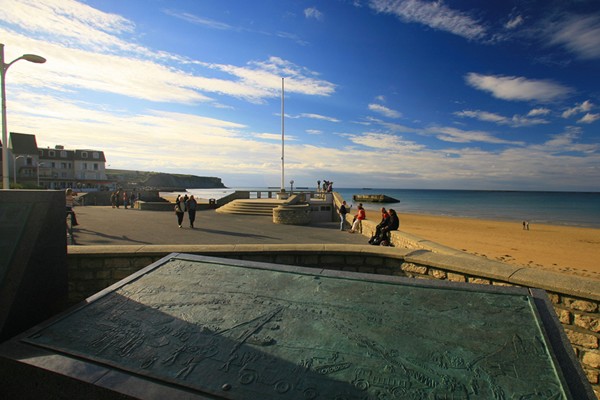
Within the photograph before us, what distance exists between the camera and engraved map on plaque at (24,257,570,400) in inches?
79.3

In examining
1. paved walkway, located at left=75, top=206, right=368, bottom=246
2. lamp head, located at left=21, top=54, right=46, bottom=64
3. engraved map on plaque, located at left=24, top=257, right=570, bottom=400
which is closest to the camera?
engraved map on plaque, located at left=24, top=257, right=570, bottom=400

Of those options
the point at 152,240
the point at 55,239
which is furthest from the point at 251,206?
the point at 55,239

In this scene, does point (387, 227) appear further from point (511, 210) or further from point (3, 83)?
point (511, 210)

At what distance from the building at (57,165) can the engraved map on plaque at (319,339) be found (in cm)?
6881

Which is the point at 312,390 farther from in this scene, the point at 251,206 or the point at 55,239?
the point at 251,206

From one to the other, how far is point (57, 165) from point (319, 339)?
265 feet

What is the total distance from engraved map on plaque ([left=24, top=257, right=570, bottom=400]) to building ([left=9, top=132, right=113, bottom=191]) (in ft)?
226

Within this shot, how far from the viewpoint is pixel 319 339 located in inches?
95.7

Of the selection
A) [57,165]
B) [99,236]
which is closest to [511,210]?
[99,236]

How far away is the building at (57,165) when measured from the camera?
5922cm

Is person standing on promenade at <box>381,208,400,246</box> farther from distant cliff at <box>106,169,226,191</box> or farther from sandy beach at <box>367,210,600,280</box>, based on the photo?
distant cliff at <box>106,169,226,191</box>

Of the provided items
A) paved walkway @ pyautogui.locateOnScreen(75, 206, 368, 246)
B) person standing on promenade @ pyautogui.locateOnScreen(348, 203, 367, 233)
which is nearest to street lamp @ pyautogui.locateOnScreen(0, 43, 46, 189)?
paved walkway @ pyautogui.locateOnScreen(75, 206, 368, 246)

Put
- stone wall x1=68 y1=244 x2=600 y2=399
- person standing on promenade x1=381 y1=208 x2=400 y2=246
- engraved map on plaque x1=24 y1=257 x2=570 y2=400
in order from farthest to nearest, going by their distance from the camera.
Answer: person standing on promenade x1=381 y1=208 x2=400 y2=246, stone wall x1=68 y1=244 x2=600 y2=399, engraved map on plaque x1=24 y1=257 x2=570 y2=400

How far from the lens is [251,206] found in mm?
23500
